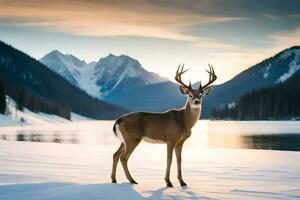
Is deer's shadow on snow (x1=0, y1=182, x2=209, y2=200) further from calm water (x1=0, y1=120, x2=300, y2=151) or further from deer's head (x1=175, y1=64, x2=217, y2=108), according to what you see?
calm water (x1=0, y1=120, x2=300, y2=151)

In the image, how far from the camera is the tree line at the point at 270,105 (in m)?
140

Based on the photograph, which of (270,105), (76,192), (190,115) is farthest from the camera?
(270,105)

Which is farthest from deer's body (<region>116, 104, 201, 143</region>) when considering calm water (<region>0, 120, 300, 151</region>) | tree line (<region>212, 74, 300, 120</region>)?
tree line (<region>212, 74, 300, 120</region>)

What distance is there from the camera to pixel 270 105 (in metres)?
147

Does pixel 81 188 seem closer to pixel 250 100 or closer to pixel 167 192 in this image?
pixel 167 192

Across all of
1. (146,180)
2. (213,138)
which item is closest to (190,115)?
(146,180)

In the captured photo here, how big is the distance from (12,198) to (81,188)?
1557mm

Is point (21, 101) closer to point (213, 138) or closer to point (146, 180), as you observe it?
point (213, 138)

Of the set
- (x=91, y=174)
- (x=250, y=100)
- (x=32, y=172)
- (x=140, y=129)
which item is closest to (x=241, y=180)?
(x=140, y=129)

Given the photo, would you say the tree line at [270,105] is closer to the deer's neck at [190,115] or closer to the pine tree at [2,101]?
the pine tree at [2,101]

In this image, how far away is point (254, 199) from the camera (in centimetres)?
1000

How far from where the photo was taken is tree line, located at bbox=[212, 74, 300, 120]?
140238mm

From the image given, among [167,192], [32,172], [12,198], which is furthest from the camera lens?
[32,172]

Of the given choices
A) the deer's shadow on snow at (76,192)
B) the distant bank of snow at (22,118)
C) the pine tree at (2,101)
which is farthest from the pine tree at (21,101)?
the deer's shadow on snow at (76,192)
